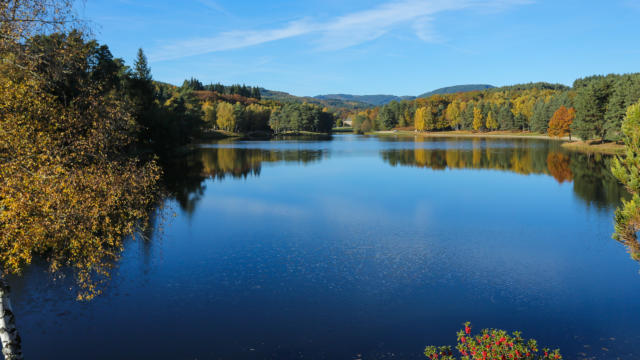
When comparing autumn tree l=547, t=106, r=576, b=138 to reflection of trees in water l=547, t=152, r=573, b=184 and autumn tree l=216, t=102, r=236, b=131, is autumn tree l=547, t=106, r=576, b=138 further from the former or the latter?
autumn tree l=216, t=102, r=236, b=131

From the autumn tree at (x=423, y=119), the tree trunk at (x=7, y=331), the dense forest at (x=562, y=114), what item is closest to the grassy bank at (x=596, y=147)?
the dense forest at (x=562, y=114)

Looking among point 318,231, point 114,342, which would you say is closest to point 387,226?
point 318,231

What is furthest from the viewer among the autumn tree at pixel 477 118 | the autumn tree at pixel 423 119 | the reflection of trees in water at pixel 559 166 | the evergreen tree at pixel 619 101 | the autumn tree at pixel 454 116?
the autumn tree at pixel 423 119

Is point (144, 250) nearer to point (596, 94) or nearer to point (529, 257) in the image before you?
point (529, 257)

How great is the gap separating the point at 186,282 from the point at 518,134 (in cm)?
13993

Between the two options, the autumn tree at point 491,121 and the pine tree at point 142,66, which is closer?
the pine tree at point 142,66

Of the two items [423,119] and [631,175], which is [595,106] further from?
[423,119]

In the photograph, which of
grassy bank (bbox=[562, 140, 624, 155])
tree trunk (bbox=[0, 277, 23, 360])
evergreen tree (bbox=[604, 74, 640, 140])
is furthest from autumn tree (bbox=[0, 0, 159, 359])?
grassy bank (bbox=[562, 140, 624, 155])

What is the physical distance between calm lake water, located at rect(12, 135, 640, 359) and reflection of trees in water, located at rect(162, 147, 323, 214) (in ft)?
11.1

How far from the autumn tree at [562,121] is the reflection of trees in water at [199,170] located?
6146cm

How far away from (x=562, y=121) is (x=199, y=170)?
83.9 metres

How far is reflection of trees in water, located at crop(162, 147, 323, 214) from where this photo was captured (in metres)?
40.6

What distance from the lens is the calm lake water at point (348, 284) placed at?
47.2 feet

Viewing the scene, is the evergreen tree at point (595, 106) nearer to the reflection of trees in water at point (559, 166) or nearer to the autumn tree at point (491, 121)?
the reflection of trees in water at point (559, 166)
